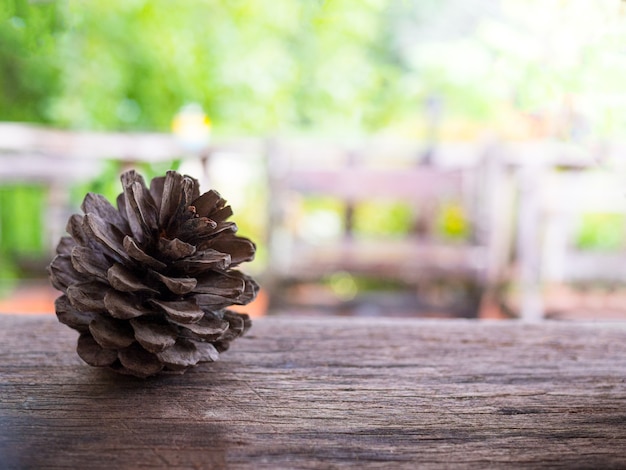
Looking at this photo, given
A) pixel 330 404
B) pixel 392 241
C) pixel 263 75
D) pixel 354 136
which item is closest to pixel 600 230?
pixel 354 136

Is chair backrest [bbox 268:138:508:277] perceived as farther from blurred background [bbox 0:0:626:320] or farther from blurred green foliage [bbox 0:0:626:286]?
blurred green foliage [bbox 0:0:626:286]

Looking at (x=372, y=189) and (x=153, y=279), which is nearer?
(x=153, y=279)

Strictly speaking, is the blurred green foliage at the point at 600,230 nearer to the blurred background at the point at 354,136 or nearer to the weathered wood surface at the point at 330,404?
the blurred background at the point at 354,136

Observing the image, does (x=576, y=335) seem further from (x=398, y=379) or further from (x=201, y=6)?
(x=201, y=6)

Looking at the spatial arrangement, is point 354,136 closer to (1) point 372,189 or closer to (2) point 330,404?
(1) point 372,189

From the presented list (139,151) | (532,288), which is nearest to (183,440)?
(532,288)

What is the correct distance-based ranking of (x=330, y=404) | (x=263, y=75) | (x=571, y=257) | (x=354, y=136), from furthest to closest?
(x=354, y=136) → (x=263, y=75) → (x=571, y=257) → (x=330, y=404)
